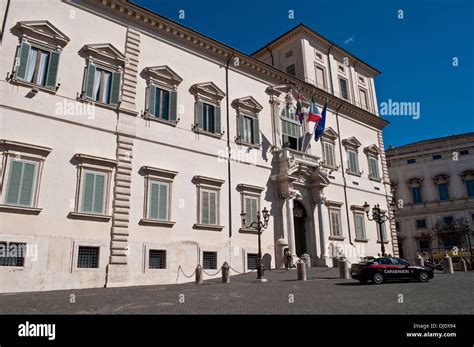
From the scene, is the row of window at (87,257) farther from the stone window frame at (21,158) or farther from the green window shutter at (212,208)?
the green window shutter at (212,208)

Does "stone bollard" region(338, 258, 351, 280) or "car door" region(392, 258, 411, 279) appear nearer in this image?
"car door" region(392, 258, 411, 279)

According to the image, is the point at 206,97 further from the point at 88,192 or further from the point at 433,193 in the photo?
the point at 433,193

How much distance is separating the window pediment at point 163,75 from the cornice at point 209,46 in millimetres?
2275

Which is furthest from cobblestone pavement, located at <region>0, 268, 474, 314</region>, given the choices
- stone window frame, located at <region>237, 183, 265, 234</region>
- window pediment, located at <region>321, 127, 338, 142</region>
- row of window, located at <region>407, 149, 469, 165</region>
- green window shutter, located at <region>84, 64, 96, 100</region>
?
row of window, located at <region>407, 149, 469, 165</region>

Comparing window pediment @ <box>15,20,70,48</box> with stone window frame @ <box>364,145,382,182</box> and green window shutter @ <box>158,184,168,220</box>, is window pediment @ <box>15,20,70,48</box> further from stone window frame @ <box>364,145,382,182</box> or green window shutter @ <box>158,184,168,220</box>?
stone window frame @ <box>364,145,382,182</box>

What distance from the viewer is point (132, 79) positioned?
17.9m

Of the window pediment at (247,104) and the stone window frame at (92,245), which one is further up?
the window pediment at (247,104)

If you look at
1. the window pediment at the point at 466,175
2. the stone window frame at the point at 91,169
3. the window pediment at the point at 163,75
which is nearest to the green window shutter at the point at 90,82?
the window pediment at the point at 163,75

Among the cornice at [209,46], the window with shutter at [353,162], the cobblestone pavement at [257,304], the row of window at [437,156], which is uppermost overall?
the row of window at [437,156]

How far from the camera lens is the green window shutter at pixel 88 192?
15094 millimetres

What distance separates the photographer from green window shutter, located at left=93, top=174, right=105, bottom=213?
50.6 ft

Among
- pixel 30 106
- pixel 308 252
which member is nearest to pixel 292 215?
pixel 308 252

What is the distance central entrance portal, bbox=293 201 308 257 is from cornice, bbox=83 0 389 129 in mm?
8706
